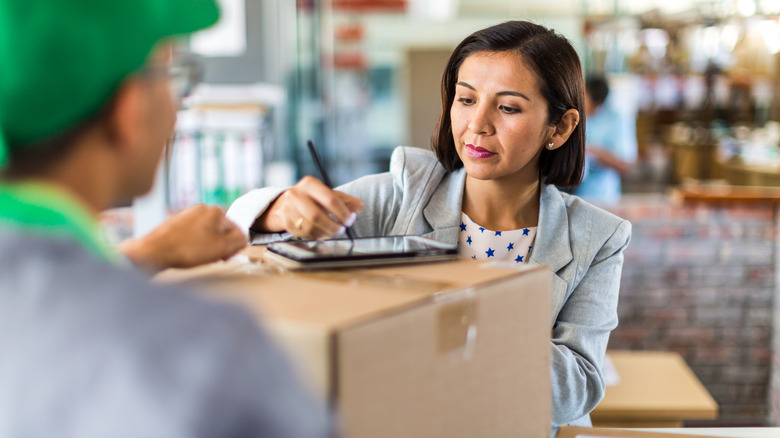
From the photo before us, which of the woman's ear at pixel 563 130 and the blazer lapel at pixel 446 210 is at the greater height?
the woman's ear at pixel 563 130

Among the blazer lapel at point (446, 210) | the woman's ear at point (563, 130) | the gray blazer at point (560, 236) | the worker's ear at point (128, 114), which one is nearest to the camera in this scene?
the worker's ear at point (128, 114)

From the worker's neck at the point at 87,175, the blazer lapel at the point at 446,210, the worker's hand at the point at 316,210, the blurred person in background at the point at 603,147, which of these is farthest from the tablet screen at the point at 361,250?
the blurred person in background at the point at 603,147

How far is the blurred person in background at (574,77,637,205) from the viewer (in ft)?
14.7

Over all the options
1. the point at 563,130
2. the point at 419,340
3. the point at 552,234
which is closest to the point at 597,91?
the point at 563,130

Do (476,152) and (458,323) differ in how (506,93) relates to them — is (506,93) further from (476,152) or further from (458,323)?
(458,323)

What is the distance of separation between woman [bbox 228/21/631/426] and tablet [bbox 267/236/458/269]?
37cm

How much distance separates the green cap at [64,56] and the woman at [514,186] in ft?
2.67

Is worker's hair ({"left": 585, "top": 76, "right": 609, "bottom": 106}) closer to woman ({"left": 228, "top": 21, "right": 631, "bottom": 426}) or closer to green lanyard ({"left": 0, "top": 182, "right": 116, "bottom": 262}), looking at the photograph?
woman ({"left": 228, "top": 21, "right": 631, "bottom": 426})

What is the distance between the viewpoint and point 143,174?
589 millimetres

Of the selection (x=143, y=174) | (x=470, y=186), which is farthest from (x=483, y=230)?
(x=143, y=174)

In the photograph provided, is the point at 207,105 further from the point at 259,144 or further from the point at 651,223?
the point at 651,223

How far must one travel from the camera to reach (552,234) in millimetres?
1516

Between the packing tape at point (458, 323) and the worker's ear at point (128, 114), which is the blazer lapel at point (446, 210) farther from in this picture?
the worker's ear at point (128, 114)

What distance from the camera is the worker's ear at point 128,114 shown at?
1.73ft
